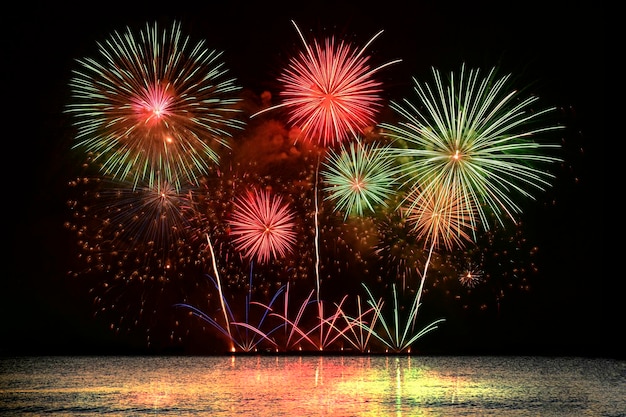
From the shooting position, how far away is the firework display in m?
17.6

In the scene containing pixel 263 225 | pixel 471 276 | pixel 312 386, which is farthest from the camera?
pixel 471 276

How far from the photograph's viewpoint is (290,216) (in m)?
18.5

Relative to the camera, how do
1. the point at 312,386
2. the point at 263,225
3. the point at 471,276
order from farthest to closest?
1. the point at 471,276
2. the point at 263,225
3. the point at 312,386

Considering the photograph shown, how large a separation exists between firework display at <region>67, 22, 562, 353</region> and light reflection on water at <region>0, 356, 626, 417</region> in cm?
131

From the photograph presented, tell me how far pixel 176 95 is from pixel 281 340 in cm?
598

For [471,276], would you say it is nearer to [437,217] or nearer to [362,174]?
[437,217]

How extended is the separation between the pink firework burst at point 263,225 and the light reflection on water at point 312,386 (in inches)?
93.5

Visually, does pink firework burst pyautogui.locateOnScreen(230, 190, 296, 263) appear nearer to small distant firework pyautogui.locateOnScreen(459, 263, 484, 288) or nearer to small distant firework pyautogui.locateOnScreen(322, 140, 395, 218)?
small distant firework pyautogui.locateOnScreen(322, 140, 395, 218)

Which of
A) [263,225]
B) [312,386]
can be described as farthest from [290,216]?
[312,386]

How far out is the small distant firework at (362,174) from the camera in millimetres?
18281

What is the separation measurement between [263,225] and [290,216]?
63cm

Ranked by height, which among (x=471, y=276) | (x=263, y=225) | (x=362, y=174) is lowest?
(x=471, y=276)

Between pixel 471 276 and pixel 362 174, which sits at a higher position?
pixel 362 174

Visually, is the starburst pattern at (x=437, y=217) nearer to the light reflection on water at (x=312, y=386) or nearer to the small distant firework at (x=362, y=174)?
the small distant firework at (x=362, y=174)
